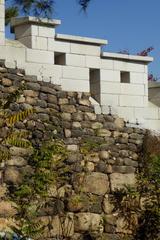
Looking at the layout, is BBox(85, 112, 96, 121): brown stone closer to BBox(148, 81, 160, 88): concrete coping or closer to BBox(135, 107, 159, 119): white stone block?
BBox(135, 107, 159, 119): white stone block

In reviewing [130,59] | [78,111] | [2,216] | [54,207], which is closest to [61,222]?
[54,207]

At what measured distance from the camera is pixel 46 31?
10680mm

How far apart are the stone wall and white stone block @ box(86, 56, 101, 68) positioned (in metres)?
0.51

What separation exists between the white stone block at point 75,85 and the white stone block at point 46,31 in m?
0.71

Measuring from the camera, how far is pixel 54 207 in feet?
34.2

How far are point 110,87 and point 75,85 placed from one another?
27.3 inches

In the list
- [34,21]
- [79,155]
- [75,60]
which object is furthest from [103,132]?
[34,21]

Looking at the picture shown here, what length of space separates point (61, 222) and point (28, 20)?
302cm

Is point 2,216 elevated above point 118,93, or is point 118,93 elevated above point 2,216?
point 118,93

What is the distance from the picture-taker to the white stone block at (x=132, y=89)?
11562mm

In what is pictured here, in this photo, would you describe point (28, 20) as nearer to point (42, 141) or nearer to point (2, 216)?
point (42, 141)

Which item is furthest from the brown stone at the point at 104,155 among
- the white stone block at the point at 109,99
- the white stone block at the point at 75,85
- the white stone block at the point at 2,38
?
the white stone block at the point at 2,38

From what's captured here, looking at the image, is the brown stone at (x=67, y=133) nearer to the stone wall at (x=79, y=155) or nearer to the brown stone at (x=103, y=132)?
the stone wall at (x=79, y=155)

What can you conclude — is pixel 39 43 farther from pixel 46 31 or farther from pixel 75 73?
pixel 75 73
